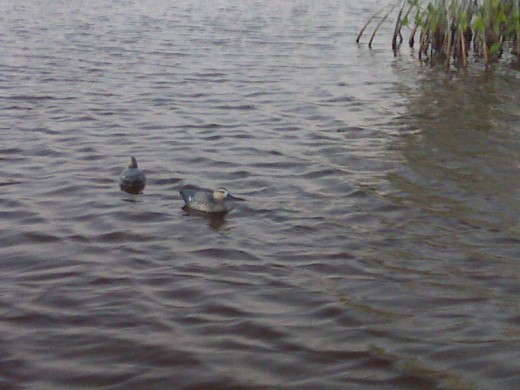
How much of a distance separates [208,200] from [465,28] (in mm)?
9386

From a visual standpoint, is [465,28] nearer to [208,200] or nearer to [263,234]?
[208,200]

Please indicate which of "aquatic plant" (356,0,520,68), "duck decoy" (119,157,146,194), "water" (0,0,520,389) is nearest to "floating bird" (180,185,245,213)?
"water" (0,0,520,389)

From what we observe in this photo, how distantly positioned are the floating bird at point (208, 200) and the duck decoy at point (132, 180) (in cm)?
67

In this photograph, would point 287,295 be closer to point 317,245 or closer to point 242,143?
point 317,245

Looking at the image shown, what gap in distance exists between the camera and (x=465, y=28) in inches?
578

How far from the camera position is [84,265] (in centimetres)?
585

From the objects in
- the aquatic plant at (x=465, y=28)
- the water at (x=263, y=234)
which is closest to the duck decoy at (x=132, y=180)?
the water at (x=263, y=234)

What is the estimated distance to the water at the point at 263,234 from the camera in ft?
15.1

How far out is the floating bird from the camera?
22.4 ft

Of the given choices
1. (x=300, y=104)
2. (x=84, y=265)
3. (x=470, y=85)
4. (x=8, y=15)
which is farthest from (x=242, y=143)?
(x=8, y=15)

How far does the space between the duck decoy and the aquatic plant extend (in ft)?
28.4

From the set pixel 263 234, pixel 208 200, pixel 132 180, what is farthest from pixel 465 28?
pixel 263 234

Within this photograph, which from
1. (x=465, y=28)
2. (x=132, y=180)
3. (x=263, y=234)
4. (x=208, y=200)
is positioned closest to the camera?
(x=263, y=234)

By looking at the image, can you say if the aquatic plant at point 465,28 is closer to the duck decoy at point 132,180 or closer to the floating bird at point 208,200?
the duck decoy at point 132,180
